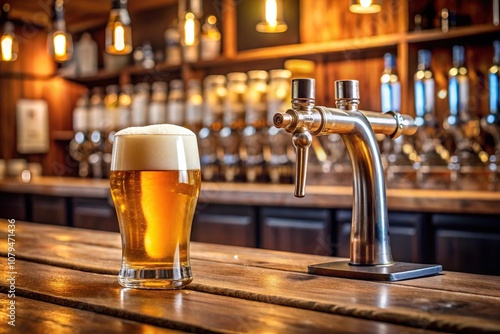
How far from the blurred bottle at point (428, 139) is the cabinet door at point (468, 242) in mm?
518

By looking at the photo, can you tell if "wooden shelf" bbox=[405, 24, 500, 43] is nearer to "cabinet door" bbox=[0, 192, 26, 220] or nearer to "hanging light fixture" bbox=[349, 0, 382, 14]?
"hanging light fixture" bbox=[349, 0, 382, 14]

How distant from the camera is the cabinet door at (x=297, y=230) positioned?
3502 mm

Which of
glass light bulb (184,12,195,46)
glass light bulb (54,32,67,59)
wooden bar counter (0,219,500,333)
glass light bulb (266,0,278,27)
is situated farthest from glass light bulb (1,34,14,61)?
wooden bar counter (0,219,500,333)

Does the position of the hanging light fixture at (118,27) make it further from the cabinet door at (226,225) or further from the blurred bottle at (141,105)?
the blurred bottle at (141,105)

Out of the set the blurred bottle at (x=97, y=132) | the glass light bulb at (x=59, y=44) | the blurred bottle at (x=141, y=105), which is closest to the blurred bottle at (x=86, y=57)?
the blurred bottle at (x=97, y=132)

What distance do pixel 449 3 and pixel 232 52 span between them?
1395mm

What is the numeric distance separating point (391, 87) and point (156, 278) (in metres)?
2.91

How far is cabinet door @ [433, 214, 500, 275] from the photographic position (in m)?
2.99

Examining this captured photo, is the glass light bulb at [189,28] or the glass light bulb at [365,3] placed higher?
the glass light bulb at [189,28]

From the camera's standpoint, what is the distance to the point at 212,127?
184 inches

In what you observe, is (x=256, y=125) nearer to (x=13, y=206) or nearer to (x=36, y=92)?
(x=13, y=206)

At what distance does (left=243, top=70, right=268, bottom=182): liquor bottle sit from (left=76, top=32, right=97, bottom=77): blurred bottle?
5.87ft

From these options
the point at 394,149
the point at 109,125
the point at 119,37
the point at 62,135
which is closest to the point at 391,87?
the point at 394,149

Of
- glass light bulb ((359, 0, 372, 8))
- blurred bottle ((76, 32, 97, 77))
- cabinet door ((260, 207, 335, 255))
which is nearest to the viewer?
glass light bulb ((359, 0, 372, 8))
